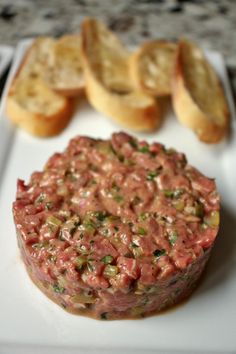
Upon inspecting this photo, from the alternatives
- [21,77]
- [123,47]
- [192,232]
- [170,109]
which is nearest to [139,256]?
[192,232]

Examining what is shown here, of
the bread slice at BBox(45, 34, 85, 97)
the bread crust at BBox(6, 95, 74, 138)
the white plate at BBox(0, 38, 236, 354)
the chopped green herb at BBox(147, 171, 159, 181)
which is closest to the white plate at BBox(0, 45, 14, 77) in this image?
the bread slice at BBox(45, 34, 85, 97)

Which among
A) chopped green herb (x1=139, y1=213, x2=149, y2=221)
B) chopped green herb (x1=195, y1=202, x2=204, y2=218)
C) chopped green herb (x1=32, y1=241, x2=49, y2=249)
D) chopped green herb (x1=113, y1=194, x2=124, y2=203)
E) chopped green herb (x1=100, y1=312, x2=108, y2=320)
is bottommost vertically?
chopped green herb (x1=100, y1=312, x2=108, y2=320)

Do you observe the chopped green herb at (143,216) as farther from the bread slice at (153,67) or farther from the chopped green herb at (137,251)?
the bread slice at (153,67)

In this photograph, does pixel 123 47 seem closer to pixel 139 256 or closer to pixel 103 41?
pixel 103 41

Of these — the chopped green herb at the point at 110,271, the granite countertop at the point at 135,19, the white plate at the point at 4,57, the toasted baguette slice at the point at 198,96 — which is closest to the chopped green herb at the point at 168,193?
the chopped green herb at the point at 110,271

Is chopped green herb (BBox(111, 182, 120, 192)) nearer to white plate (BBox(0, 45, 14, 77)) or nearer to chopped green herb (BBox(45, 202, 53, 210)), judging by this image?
chopped green herb (BBox(45, 202, 53, 210))

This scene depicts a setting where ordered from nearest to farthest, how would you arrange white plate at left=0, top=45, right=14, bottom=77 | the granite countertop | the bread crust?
the bread crust → white plate at left=0, top=45, right=14, bottom=77 → the granite countertop

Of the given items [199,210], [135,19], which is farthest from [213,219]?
[135,19]
